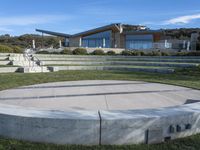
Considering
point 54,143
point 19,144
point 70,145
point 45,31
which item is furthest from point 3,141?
point 45,31

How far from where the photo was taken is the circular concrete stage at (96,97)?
6.71 metres

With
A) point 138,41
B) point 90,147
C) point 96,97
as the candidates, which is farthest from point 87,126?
point 138,41

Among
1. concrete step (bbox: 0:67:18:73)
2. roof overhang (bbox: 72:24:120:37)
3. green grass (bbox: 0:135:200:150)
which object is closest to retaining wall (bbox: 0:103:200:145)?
green grass (bbox: 0:135:200:150)

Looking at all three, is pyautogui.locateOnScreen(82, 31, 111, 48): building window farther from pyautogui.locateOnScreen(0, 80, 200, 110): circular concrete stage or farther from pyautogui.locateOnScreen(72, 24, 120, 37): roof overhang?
pyautogui.locateOnScreen(0, 80, 200, 110): circular concrete stage

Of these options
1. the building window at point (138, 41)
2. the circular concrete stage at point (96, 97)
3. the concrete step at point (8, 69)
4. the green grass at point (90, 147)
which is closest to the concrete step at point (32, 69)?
the concrete step at point (8, 69)

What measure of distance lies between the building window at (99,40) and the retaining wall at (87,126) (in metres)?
44.0

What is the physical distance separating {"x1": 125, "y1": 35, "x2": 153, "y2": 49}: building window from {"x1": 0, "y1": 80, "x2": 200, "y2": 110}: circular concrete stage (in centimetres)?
3904

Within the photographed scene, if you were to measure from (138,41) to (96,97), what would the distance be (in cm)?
4143

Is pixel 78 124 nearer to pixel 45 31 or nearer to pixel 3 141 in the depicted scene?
pixel 3 141

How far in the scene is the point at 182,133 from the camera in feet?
14.5

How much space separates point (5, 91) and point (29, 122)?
16.4 feet

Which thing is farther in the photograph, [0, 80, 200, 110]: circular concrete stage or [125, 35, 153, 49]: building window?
[125, 35, 153, 49]: building window

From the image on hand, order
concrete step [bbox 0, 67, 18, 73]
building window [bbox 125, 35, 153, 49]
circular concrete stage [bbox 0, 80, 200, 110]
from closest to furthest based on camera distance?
circular concrete stage [bbox 0, 80, 200, 110] < concrete step [bbox 0, 67, 18, 73] < building window [bbox 125, 35, 153, 49]

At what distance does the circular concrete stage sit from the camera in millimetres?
6715
